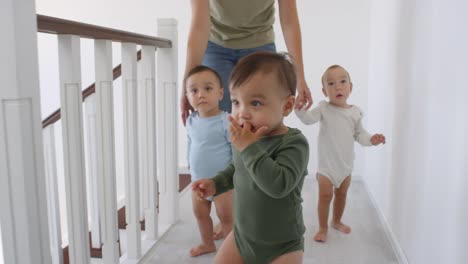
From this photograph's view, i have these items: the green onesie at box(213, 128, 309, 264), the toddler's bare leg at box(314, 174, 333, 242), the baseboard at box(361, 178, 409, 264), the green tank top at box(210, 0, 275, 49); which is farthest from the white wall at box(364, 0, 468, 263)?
the green tank top at box(210, 0, 275, 49)

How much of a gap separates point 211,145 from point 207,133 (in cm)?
5

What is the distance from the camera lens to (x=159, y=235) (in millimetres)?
2158

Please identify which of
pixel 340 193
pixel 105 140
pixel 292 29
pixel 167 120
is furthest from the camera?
pixel 167 120

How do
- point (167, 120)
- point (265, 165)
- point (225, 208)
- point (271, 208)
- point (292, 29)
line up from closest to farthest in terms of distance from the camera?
point (265, 165) → point (271, 208) → point (292, 29) → point (225, 208) → point (167, 120)

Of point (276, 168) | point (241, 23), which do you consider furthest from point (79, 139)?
point (241, 23)

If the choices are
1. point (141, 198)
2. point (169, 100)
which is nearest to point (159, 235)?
point (141, 198)

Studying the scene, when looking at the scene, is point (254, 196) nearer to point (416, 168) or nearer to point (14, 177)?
point (14, 177)

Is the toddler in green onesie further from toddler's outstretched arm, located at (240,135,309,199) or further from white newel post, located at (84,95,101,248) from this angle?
white newel post, located at (84,95,101,248)

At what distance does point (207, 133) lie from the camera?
1.82m

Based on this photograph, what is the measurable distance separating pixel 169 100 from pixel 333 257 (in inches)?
44.0

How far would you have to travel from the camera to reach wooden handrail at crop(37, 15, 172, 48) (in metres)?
1.20

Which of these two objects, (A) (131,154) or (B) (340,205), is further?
(B) (340,205)

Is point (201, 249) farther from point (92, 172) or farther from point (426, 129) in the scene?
point (426, 129)

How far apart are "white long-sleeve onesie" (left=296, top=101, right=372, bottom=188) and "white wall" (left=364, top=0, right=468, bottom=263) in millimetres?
175
